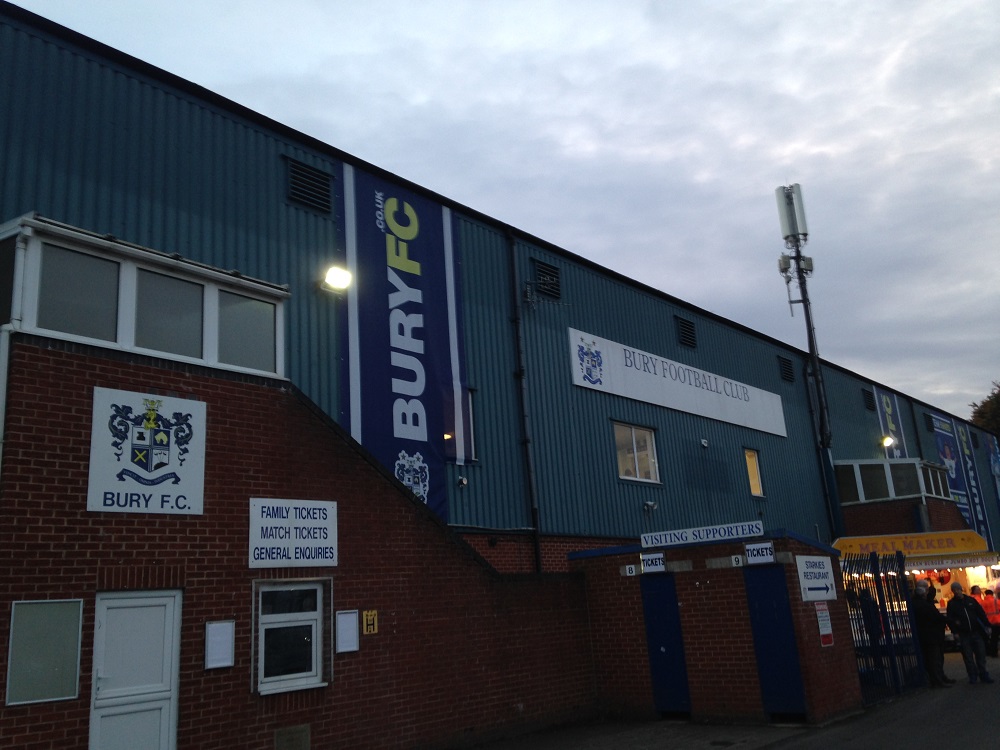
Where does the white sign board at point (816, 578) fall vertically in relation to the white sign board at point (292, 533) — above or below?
below

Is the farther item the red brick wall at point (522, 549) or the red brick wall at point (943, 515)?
the red brick wall at point (943, 515)

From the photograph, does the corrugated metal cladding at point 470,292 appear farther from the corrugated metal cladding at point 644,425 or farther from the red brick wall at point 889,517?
the red brick wall at point 889,517

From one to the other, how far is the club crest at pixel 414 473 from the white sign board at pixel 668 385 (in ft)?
17.3

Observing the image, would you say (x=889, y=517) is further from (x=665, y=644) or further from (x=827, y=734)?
(x=827, y=734)

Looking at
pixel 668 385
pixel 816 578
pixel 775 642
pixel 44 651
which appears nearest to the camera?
pixel 44 651

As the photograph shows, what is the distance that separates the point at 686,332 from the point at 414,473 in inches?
446

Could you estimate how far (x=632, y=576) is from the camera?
13.7 metres

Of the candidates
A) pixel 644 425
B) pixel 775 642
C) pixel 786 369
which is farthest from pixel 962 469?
pixel 775 642

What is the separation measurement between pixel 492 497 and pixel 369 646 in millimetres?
6175

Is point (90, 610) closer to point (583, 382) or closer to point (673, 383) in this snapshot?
point (583, 382)

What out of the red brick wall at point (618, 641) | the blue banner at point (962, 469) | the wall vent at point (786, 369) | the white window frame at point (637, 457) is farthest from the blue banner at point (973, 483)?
the red brick wall at point (618, 641)

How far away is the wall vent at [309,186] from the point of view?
14.3 meters

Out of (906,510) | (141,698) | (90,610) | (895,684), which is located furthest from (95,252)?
(906,510)

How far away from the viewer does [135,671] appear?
26.6 feet
